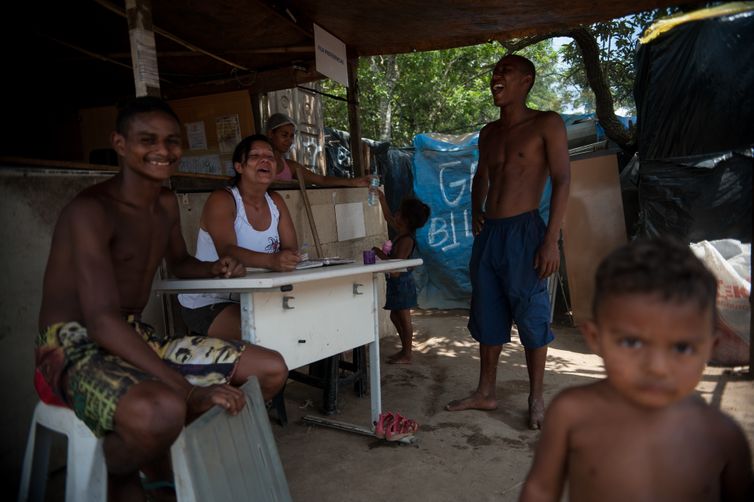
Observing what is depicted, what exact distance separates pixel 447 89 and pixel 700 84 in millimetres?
8133

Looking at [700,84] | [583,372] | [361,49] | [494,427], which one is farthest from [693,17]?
[494,427]

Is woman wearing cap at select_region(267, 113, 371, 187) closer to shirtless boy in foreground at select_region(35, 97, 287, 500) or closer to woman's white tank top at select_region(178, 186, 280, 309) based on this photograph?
woman's white tank top at select_region(178, 186, 280, 309)

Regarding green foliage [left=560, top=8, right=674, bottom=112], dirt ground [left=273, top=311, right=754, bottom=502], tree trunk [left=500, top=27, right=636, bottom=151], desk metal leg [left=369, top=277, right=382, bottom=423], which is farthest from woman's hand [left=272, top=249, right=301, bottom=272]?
green foliage [left=560, top=8, right=674, bottom=112]

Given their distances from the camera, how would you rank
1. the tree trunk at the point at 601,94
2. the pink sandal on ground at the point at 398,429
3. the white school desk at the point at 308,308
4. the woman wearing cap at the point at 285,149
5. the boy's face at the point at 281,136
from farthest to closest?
the tree trunk at the point at 601,94 → the boy's face at the point at 281,136 → the woman wearing cap at the point at 285,149 → the pink sandal on ground at the point at 398,429 → the white school desk at the point at 308,308

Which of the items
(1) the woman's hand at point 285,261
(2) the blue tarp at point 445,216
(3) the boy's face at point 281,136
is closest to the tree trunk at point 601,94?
(2) the blue tarp at point 445,216

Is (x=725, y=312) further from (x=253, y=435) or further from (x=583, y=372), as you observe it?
(x=253, y=435)

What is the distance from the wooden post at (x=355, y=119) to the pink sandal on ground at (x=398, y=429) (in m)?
2.90

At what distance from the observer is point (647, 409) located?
4.14ft

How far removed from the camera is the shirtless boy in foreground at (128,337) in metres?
1.67

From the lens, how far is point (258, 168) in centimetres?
316

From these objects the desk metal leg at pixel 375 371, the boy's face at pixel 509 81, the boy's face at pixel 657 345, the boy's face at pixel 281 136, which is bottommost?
the desk metal leg at pixel 375 371

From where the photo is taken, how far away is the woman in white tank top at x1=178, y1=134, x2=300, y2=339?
283 centimetres

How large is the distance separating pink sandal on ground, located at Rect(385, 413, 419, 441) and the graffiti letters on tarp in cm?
497

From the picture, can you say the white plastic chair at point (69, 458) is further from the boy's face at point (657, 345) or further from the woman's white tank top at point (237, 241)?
the boy's face at point (657, 345)
